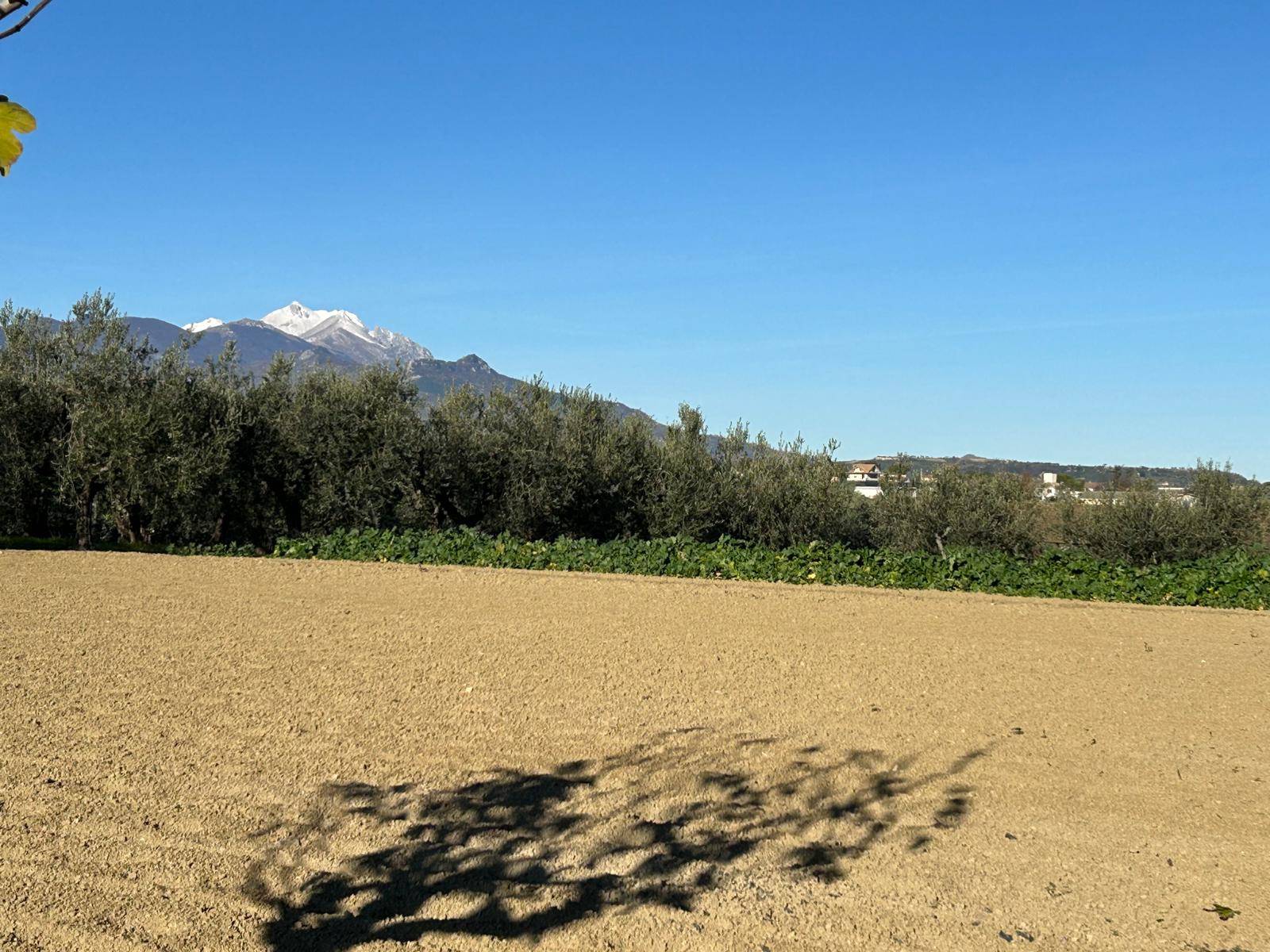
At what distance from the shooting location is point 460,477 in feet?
93.9

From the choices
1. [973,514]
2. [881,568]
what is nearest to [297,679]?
[881,568]

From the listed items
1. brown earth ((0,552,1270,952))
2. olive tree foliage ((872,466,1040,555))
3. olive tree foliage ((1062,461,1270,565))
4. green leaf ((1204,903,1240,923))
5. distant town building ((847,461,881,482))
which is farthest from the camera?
distant town building ((847,461,881,482))

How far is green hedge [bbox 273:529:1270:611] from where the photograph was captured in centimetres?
1788

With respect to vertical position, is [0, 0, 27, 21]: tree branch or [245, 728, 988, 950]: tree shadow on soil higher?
[0, 0, 27, 21]: tree branch

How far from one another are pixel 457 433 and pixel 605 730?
68.6 ft

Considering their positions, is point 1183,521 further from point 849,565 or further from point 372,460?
point 372,460

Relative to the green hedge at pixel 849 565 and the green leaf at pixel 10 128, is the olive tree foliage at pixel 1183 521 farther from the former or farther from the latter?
the green leaf at pixel 10 128

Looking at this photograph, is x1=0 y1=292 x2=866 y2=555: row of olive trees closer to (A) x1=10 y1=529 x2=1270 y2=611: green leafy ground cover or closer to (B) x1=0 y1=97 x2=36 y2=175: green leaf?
(A) x1=10 y1=529 x2=1270 y2=611: green leafy ground cover

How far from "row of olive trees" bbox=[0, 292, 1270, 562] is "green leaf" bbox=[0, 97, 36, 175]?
24394 millimetres

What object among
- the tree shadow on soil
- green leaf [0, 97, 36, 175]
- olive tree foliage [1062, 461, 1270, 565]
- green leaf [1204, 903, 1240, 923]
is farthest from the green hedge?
green leaf [0, 97, 36, 175]

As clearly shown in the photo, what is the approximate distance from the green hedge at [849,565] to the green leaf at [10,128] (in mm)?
17480

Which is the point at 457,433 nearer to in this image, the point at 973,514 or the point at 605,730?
the point at 973,514

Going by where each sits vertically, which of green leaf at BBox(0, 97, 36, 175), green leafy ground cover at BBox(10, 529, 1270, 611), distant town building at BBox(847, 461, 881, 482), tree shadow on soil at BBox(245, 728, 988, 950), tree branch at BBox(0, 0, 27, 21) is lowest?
tree shadow on soil at BBox(245, 728, 988, 950)

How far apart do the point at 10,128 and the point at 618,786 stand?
6.12 metres
